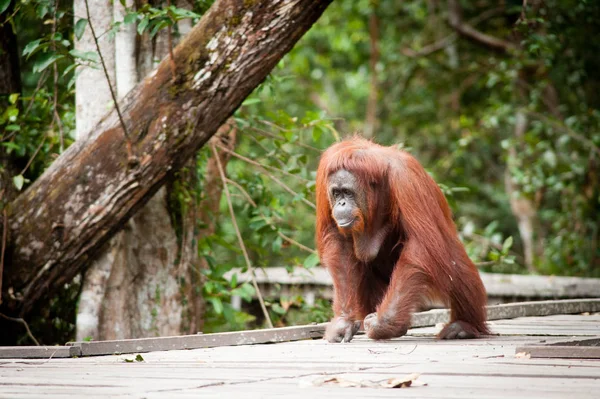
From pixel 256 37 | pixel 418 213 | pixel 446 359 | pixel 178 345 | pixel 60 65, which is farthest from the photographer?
pixel 60 65

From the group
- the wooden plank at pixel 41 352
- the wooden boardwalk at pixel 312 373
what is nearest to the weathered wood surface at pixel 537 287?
the wooden boardwalk at pixel 312 373

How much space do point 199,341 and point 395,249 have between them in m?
1.30

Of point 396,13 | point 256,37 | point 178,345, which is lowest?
point 178,345

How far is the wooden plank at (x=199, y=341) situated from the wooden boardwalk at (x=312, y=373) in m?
0.10

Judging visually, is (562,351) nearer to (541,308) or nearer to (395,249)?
(395,249)

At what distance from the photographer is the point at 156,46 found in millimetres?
5707

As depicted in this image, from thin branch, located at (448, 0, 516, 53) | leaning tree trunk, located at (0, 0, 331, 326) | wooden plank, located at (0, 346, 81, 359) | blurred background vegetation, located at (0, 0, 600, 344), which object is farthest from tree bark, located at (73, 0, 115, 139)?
thin branch, located at (448, 0, 516, 53)

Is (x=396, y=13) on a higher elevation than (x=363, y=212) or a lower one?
higher

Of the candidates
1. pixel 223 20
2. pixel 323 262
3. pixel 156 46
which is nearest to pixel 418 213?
pixel 323 262

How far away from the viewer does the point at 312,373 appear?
2.81 metres

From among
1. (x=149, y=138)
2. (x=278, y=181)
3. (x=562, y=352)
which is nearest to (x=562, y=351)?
(x=562, y=352)

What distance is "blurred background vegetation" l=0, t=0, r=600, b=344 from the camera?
607 cm

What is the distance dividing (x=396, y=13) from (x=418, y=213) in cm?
1078

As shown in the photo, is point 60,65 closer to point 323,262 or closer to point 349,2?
point 323,262
